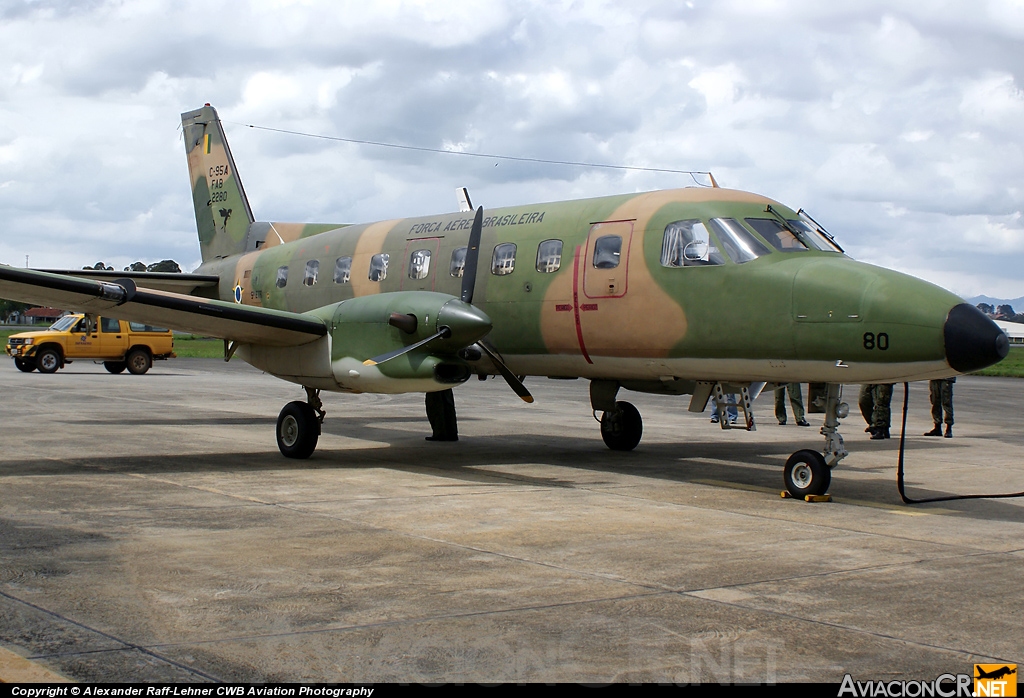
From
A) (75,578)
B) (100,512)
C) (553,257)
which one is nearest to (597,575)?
(75,578)

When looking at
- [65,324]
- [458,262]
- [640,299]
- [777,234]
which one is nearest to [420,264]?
[458,262]

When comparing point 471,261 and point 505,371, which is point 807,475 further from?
point 471,261

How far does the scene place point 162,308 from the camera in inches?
483

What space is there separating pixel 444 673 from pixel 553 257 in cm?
855

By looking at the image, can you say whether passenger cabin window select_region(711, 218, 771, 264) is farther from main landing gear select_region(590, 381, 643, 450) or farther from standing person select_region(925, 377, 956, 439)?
standing person select_region(925, 377, 956, 439)

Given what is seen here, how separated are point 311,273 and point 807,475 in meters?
8.73

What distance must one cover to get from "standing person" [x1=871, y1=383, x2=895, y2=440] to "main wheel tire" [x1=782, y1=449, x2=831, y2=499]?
7636 millimetres

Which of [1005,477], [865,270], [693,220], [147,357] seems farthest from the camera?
[147,357]

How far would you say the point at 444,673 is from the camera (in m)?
4.73

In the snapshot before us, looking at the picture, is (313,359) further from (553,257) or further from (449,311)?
(553,257)

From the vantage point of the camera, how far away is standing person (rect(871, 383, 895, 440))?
58.0ft

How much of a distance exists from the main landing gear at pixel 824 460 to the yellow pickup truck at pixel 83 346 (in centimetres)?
2632

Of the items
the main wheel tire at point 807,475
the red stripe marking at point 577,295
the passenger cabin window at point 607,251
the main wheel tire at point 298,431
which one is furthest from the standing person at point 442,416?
the main wheel tire at point 807,475

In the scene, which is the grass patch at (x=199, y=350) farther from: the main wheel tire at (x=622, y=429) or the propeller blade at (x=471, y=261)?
the propeller blade at (x=471, y=261)
